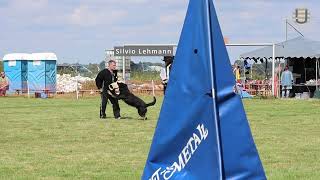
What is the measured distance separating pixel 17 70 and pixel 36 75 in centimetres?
161

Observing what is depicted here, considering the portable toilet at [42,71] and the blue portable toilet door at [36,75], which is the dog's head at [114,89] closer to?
the portable toilet at [42,71]

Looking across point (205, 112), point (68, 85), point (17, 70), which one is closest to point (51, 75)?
point (68, 85)

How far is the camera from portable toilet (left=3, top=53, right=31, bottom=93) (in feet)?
132

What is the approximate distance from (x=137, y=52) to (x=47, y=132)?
66.6 ft

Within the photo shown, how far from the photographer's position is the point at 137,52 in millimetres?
35031

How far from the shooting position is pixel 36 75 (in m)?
39.8

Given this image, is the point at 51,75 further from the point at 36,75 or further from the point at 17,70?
the point at 17,70

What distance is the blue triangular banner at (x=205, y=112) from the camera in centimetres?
472

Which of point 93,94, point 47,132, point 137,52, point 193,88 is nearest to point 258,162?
point 193,88

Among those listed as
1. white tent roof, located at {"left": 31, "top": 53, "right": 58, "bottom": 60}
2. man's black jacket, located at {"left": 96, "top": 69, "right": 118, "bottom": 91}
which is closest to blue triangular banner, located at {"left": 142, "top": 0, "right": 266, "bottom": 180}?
man's black jacket, located at {"left": 96, "top": 69, "right": 118, "bottom": 91}

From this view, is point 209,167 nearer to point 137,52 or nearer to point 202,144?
point 202,144

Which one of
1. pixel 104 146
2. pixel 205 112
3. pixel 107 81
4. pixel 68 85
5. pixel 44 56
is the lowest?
pixel 104 146

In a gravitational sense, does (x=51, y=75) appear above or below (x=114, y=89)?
above

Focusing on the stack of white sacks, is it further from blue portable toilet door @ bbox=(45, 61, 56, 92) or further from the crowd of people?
the crowd of people
